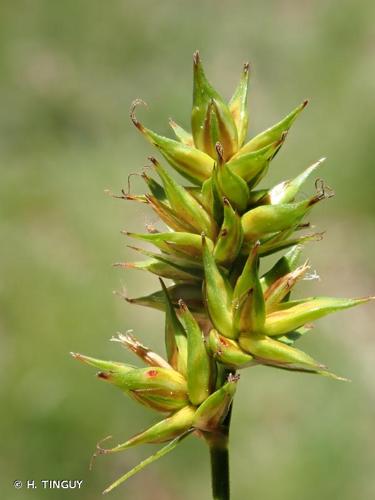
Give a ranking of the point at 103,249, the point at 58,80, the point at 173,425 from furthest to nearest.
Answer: the point at 58,80 < the point at 103,249 < the point at 173,425

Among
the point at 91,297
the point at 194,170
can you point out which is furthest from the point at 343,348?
the point at 194,170

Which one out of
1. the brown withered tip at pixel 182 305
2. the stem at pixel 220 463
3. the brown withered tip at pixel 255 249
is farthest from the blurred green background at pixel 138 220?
the brown withered tip at pixel 255 249

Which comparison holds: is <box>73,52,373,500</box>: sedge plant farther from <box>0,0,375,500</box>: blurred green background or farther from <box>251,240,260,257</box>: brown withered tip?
<box>0,0,375,500</box>: blurred green background

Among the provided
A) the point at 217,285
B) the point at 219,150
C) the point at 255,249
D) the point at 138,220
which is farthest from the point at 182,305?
the point at 138,220

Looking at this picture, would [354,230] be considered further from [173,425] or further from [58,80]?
[173,425]

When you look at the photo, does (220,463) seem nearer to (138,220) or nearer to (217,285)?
(217,285)

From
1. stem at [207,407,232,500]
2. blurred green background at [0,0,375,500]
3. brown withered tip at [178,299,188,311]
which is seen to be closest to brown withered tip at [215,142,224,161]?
brown withered tip at [178,299,188,311]

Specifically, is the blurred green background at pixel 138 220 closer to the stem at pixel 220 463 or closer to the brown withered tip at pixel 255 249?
the stem at pixel 220 463
